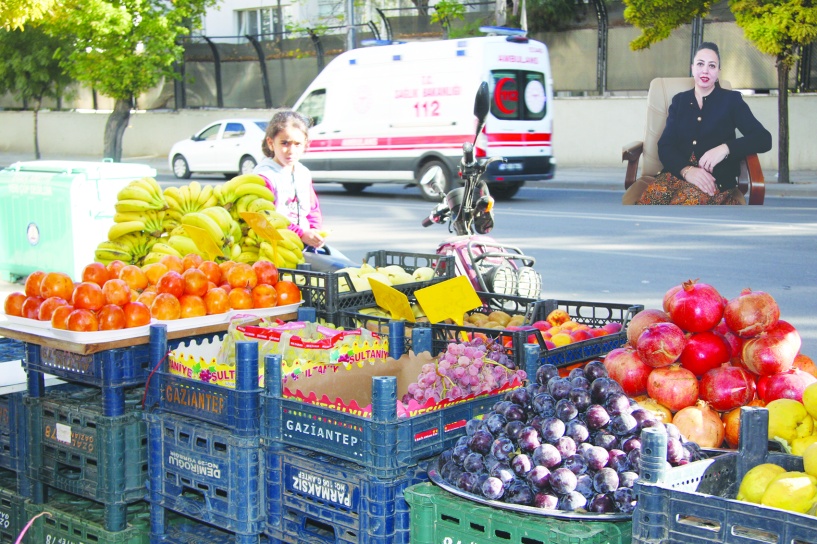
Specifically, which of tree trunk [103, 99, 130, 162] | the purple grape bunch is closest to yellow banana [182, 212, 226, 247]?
the purple grape bunch

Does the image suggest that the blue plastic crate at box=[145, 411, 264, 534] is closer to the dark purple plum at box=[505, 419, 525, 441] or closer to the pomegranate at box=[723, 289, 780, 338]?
the dark purple plum at box=[505, 419, 525, 441]

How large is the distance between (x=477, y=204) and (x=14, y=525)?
436cm

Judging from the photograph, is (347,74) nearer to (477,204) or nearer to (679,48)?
(679,48)

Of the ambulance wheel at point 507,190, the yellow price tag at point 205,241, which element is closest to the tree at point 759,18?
the yellow price tag at point 205,241

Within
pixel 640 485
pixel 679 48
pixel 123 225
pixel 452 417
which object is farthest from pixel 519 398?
pixel 679 48

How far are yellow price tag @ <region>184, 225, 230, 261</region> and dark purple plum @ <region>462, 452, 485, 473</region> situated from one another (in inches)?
103

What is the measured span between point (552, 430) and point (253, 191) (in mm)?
3203

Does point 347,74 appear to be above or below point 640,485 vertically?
above

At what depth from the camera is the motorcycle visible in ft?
22.0

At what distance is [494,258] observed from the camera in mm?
7266

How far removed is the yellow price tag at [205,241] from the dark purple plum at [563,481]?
9.48 ft

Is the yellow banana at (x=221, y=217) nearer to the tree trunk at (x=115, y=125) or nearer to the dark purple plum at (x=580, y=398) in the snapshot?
the dark purple plum at (x=580, y=398)

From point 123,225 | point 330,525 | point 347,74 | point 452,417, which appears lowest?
point 330,525

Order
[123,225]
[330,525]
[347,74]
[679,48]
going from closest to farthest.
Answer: [330,525]
[123,225]
[347,74]
[679,48]
